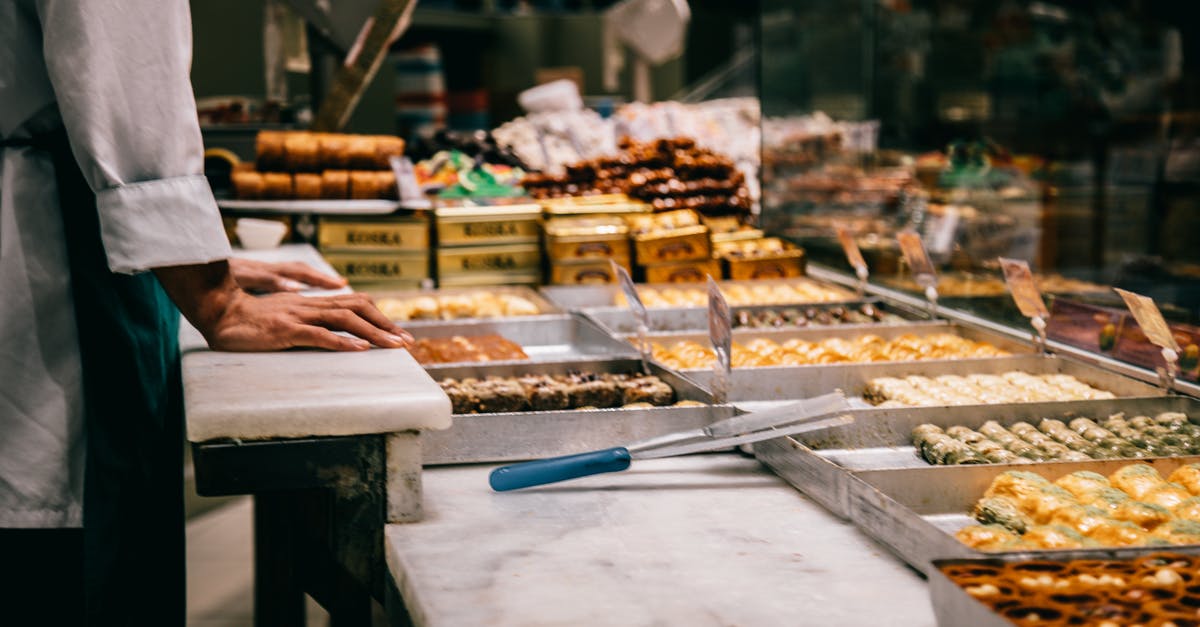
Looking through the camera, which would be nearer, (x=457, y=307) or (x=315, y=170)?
(x=457, y=307)

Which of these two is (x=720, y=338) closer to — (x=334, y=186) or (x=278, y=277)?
(x=278, y=277)

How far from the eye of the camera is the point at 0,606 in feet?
5.20

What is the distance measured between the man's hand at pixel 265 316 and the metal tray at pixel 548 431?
0.55ft

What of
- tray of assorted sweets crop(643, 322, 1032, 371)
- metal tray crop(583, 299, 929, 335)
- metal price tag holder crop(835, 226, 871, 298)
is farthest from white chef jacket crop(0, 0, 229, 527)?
metal price tag holder crop(835, 226, 871, 298)

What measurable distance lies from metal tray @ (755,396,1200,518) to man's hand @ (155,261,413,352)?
0.61 meters

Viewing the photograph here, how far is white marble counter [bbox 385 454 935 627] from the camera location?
123 cm

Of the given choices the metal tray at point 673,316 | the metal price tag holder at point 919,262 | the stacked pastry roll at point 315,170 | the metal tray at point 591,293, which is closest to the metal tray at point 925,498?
the metal price tag holder at point 919,262

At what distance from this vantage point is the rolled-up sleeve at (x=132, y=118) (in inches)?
57.1

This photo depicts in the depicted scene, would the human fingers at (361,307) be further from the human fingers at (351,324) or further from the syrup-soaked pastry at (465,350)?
the syrup-soaked pastry at (465,350)

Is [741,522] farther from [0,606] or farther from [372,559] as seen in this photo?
[0,606]

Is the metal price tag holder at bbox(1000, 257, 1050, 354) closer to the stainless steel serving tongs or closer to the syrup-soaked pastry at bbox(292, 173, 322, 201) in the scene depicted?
the stainless steel serving tongs

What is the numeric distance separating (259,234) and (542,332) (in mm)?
967

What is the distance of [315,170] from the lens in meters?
3.70

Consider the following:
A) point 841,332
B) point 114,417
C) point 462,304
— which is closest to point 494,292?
point 462,304
